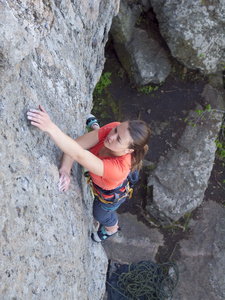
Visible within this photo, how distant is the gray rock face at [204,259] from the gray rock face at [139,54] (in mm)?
3089

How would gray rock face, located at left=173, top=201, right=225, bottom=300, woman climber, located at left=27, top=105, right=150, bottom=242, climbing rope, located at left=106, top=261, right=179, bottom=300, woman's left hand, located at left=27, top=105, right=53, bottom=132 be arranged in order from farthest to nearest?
gray rock face, located at left=173, top=201, right=225, bottom=300
climbing rope, located at left=106, top=261, right=179, bottom=300
woman climber, located at left=27, top=105, right=150, bottom=242
woman's left hand, located at left=27, top=105, right=53, bottom=132

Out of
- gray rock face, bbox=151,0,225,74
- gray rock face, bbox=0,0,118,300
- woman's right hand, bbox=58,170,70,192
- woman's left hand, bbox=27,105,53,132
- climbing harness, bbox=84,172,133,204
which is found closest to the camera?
gray rock face, bbox=0,0,118,300

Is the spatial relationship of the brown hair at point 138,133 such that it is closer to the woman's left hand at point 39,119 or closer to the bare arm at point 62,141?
the bare arm at point 62,141

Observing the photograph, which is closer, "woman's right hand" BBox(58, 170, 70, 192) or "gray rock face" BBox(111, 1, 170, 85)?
"woman's right hand" BBox(58, 170, 70, 192)

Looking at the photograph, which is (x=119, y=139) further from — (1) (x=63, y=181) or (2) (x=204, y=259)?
(2) (x=204, y=259)

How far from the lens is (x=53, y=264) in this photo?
2.26 meters

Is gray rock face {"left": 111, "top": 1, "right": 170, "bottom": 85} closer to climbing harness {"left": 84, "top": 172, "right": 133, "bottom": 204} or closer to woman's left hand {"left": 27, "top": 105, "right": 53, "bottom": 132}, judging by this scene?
climbing harness {"left": 84, "top": 172, "right": 133, "bottom": 204}

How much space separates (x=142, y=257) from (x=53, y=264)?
3545 mm

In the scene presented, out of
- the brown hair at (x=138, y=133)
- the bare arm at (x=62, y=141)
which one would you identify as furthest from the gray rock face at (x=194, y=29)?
the bare arm at (x=62, y=141)

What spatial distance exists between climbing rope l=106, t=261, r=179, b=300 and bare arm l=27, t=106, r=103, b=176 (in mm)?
3366

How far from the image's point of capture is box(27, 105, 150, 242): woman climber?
2161 millimetres

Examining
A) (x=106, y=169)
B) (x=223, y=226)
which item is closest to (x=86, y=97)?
(x=106, y=169)

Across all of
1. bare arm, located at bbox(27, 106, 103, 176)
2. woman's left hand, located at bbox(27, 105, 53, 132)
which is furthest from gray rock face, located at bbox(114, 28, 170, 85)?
woman's left hand, located at bbox(27, 105, 53, 132)

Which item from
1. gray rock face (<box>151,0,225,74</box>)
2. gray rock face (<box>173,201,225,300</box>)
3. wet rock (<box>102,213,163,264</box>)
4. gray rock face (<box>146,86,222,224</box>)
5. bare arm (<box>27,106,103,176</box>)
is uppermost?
bare arm (<box>27,106,103,176</box>)
